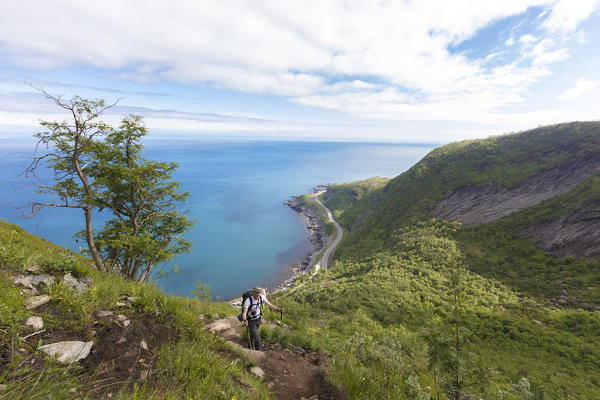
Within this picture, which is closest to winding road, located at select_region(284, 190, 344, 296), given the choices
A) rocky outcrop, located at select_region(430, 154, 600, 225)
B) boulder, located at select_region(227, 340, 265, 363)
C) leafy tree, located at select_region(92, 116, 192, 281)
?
rocky outcrop, located at select_region(430, 154, 600, 225)

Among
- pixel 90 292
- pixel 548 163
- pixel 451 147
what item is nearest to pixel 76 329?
pixel 90 292

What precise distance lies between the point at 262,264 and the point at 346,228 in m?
42.1

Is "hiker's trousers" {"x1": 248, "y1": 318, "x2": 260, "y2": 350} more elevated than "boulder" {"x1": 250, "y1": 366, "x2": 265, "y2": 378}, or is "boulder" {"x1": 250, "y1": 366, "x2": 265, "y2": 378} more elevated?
"boulder" {"x1": 250, "y1": 366, "x2": 265, "y2": 378}

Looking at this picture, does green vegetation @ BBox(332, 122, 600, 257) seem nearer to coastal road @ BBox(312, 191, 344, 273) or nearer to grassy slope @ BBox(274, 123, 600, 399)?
grassy slope @ BBox(274, 123, 600, 399)

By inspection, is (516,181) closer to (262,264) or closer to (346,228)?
(346,228)

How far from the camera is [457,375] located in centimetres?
412

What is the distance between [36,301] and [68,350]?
4.50 ft

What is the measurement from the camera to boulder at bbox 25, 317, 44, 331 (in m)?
3.65

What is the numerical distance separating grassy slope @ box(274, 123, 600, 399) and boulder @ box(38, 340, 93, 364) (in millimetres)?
4852

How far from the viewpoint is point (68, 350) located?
3.59 meters

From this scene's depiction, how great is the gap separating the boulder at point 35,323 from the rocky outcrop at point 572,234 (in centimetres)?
5620

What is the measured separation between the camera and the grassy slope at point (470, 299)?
4.95m

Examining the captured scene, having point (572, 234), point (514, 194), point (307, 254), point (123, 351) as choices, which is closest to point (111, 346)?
point (123, 351)

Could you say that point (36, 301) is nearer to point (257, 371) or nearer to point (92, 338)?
point (92, 338)
